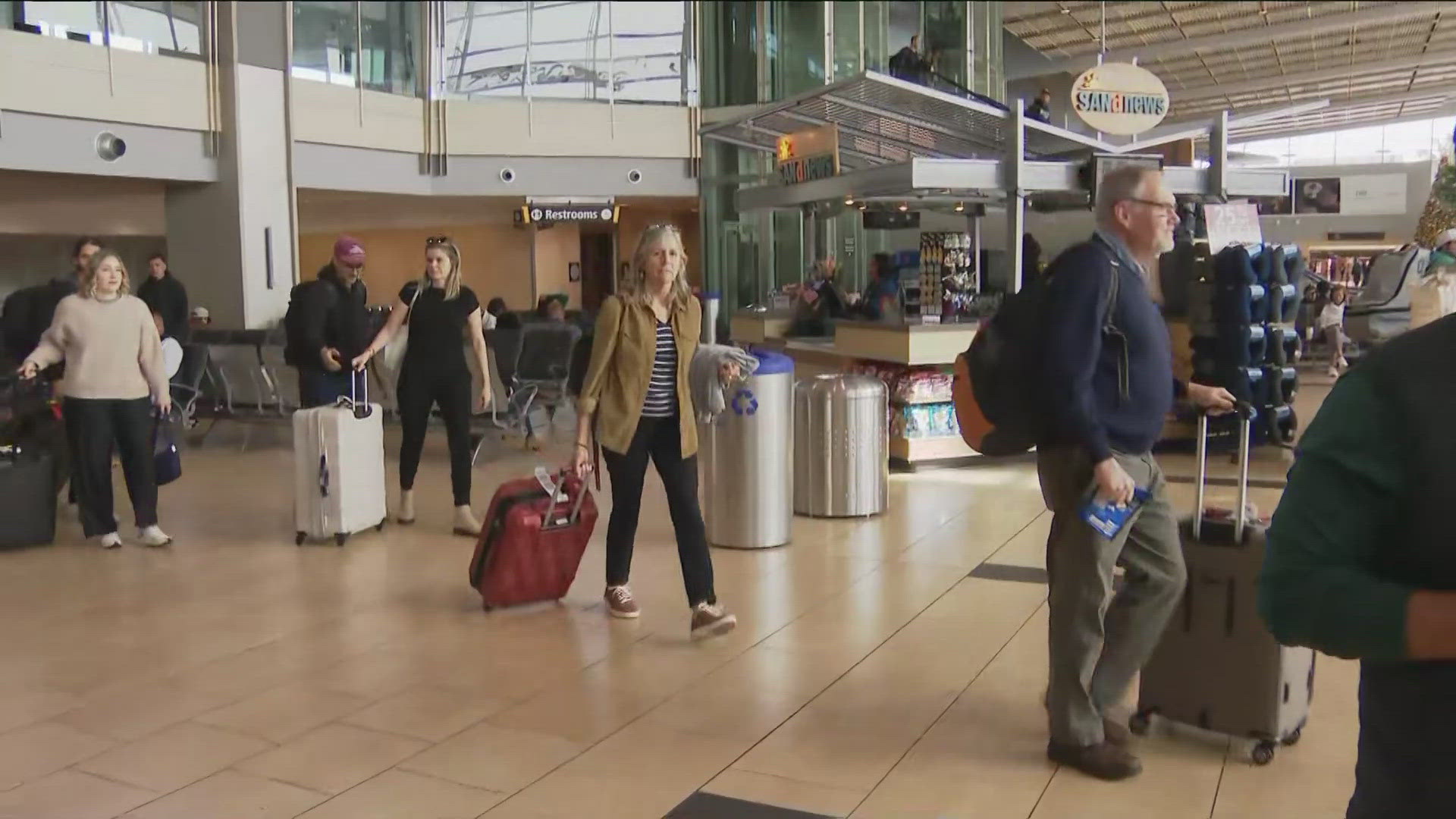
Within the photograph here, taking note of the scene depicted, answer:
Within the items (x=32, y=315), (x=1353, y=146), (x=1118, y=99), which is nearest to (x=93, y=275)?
(x=32, y=315)

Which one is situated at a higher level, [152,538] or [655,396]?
[655,396]

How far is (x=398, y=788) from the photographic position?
3215mm

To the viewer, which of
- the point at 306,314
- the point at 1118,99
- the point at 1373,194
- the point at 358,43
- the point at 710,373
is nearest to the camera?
the point at 710,373

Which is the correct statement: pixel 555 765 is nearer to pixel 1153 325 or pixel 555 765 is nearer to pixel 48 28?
pixel 1153 325

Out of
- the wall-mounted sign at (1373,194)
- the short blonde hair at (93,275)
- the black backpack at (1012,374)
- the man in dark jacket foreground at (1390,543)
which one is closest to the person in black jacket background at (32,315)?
the short blonde hair at (93,275)

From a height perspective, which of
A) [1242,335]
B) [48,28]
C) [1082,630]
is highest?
[48,28]

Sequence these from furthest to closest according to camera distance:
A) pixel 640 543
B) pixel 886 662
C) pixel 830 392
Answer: pixel 830 392 → pixel 640 543 → pixel 886 662

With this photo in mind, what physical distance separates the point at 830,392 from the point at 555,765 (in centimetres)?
362

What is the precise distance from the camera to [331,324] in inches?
279

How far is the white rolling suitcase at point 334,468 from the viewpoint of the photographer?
616cm

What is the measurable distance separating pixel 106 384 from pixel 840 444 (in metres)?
3.71

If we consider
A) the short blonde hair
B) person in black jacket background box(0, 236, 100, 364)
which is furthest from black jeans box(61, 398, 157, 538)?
person in black jacket background box(0, 236, 100, 364)

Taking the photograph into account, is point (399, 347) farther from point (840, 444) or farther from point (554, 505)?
point (840, 444)

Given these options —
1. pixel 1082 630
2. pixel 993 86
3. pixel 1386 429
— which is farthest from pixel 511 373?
pixel 993 86
